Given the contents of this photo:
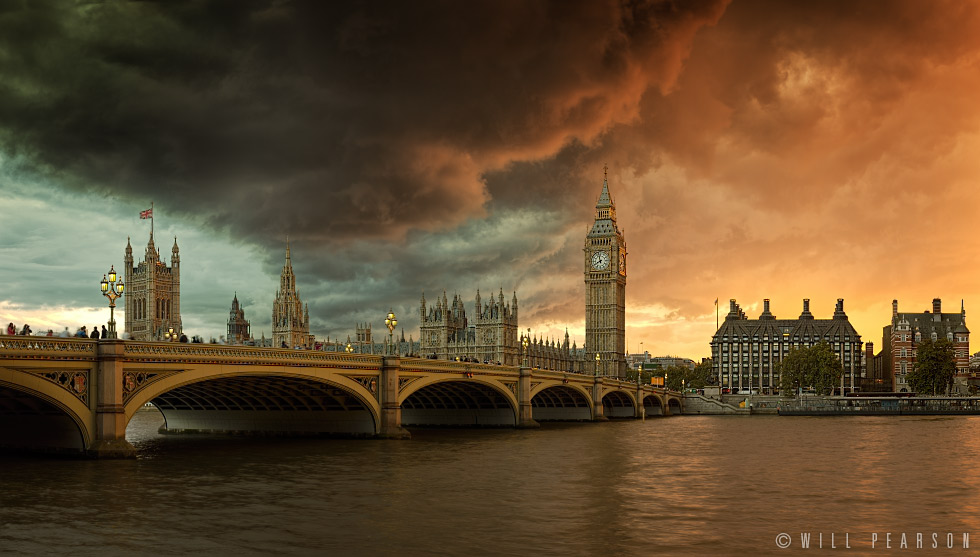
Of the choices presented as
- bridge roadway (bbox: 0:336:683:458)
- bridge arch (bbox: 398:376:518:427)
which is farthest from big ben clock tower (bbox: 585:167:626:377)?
bridge arch (bbox: 398:376:518:427)

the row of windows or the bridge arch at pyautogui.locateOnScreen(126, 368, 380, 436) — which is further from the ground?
the row of windows

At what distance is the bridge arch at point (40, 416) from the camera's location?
37438 mm

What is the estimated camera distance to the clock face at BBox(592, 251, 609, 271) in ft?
649

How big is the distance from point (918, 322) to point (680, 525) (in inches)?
7336

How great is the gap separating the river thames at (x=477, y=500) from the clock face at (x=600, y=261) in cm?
14177

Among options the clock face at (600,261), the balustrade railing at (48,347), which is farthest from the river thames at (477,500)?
the clock face at (600,261)

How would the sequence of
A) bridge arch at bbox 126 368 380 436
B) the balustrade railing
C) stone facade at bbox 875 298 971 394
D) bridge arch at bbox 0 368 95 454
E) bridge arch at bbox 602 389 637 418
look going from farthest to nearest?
1. stone facade at bbox 875 298 971 394
2. bridge arch at bbox 602 389 637 418
3. bridge arch at bbox 126 368 380 436
4. bridge arch at bbox 0 368 95 454
5. the balustrade railing

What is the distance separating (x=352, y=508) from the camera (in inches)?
1199

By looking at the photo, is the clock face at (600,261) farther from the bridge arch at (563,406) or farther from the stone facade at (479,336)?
the bridge arch at (563,406)

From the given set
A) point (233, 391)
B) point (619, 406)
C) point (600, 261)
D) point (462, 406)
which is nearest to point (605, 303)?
point (600, 261)

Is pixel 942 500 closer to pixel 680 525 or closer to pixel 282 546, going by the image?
pixel 680 525

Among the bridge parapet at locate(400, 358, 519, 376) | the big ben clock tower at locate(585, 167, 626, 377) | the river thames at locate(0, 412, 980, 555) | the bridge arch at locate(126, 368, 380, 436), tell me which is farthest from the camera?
the big ben clock tower at locate(585, 167, 626, 377)

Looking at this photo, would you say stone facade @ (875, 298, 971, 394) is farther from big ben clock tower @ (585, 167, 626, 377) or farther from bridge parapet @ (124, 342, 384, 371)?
bridge parapet @ (124, 342, 384, 371)

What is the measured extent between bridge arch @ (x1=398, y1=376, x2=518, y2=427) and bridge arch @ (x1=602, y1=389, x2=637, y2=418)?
123 feet
